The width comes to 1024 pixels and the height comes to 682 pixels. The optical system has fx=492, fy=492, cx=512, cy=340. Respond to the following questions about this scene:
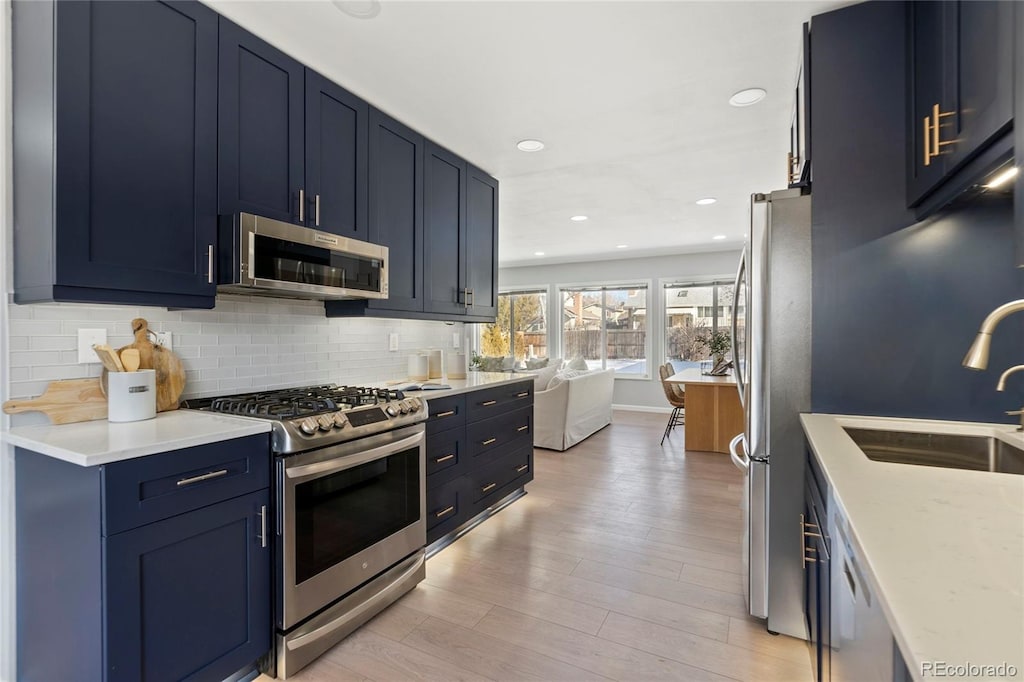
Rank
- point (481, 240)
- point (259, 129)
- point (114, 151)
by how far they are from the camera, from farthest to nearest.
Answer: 1. point (481, 240)
2. point (259, 129)
3. point (114, 151)

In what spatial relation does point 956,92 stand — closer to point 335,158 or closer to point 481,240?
point 335,158

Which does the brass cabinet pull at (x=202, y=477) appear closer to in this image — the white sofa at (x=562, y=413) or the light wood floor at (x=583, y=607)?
the light wood floor at (x=583, y=607)

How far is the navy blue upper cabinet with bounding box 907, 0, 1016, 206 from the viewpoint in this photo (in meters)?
1.12

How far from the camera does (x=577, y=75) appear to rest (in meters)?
2.38

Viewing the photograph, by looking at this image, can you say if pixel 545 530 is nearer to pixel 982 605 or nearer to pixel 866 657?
pixel 866 657

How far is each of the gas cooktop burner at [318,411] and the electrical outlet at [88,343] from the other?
1.25ft

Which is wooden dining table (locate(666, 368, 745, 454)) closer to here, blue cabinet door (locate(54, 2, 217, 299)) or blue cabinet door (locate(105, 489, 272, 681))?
blue cabinet door (locate(105, 489, 272, 681))

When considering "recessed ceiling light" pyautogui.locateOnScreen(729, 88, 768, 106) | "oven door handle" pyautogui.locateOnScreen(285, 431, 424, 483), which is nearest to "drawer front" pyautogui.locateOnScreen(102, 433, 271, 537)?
"oven door handle" pyautogui.locateOnScreen(285, 431, 424, 483)

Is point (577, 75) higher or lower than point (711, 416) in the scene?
higher

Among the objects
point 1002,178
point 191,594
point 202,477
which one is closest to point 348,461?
point 202,477

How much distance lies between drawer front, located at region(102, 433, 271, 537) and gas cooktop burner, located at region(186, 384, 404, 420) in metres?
0.17

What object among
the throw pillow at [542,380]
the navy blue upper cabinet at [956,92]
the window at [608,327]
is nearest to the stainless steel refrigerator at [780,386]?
the navy blue upper cabinet at [956,92]

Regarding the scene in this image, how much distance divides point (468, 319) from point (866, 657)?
2.99 m

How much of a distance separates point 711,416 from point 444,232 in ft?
11.6
